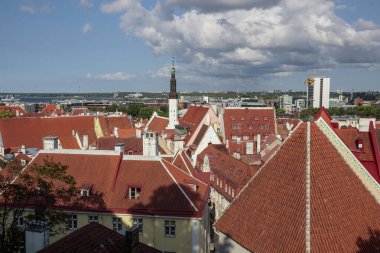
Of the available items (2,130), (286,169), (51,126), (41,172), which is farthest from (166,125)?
(286,169)

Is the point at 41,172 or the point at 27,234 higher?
the point at 41,172

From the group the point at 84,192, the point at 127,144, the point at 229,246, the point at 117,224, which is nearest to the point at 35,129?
the point at 127,144

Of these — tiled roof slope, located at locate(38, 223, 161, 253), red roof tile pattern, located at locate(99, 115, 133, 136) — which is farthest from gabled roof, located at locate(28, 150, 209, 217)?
red roof tile pattern, located at locate(99, 115, 133, 136)

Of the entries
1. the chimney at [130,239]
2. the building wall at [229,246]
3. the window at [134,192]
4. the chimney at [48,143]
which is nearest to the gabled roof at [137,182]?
the window at [134,192]

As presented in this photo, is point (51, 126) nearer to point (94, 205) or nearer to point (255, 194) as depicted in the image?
point (94, 205)

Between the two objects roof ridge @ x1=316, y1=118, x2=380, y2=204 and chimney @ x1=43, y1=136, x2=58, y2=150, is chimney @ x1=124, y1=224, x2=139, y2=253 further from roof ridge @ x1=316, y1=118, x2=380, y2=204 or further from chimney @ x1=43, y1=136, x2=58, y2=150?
chimney @ x1=43, y1=136, x2=58, y2=150
